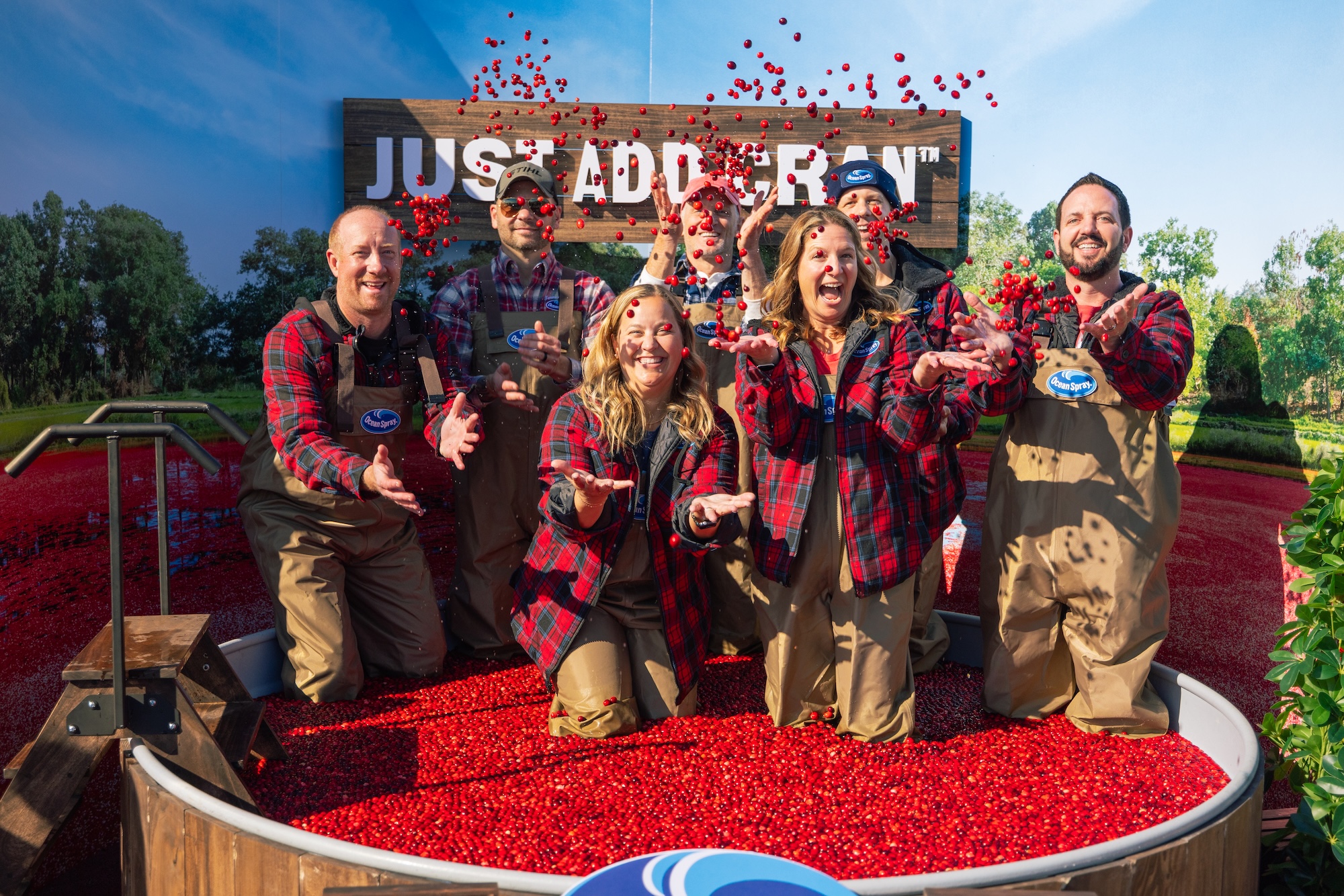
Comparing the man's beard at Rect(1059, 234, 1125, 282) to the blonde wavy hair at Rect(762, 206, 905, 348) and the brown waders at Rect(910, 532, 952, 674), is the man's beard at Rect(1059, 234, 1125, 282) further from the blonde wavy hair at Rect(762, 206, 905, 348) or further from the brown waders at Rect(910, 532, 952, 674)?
the brown waders at Rect(910, 532, 952, 674)

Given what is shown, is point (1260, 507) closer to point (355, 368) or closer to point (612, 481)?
point (612, 481)

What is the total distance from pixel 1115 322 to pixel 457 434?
84.0 inches

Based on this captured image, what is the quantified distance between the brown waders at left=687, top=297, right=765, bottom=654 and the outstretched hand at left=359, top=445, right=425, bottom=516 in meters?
1.33

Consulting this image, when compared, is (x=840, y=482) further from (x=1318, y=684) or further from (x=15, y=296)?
(x=15, y=296)

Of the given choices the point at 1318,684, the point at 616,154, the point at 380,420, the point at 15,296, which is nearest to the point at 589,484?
the point at 380,420

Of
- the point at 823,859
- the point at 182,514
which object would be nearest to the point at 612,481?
the point at 823,859

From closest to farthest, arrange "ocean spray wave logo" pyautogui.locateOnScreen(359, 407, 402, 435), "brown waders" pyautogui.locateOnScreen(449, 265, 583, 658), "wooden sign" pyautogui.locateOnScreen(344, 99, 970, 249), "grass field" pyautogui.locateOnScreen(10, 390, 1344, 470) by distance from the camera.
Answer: "ocean spray wave logo" pyautogui.locateOnScreen(359, 407, 402, 435)
"grass field" pyautogui.locateOnScreen(10, 390, 1344, 470)
"brown waders" pyautogui.locateOnScreen(449, 265, 583, 658)
"wooden sign" pyautogui.locateOnScreen(344, 99, 970, 249)

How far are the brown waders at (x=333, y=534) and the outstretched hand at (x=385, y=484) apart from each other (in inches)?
21.6

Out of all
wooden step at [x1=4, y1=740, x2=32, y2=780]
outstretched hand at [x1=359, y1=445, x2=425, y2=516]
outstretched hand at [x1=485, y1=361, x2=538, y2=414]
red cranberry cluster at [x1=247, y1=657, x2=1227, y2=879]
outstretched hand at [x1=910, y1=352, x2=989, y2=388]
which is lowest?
red cranberry cluster at [x1=247, y1=657, x2=1227, y2=879]

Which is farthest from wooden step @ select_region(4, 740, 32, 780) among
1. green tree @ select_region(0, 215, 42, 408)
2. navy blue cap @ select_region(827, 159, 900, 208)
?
navy blue cap @ select_region(827, 159, 900, 208)

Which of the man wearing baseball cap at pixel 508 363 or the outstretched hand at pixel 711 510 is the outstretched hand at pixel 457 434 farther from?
the outstretched hand at pixel 711 510

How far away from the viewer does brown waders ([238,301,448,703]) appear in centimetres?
355

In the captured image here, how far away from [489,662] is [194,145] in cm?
273

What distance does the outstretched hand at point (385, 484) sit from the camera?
111 inches
